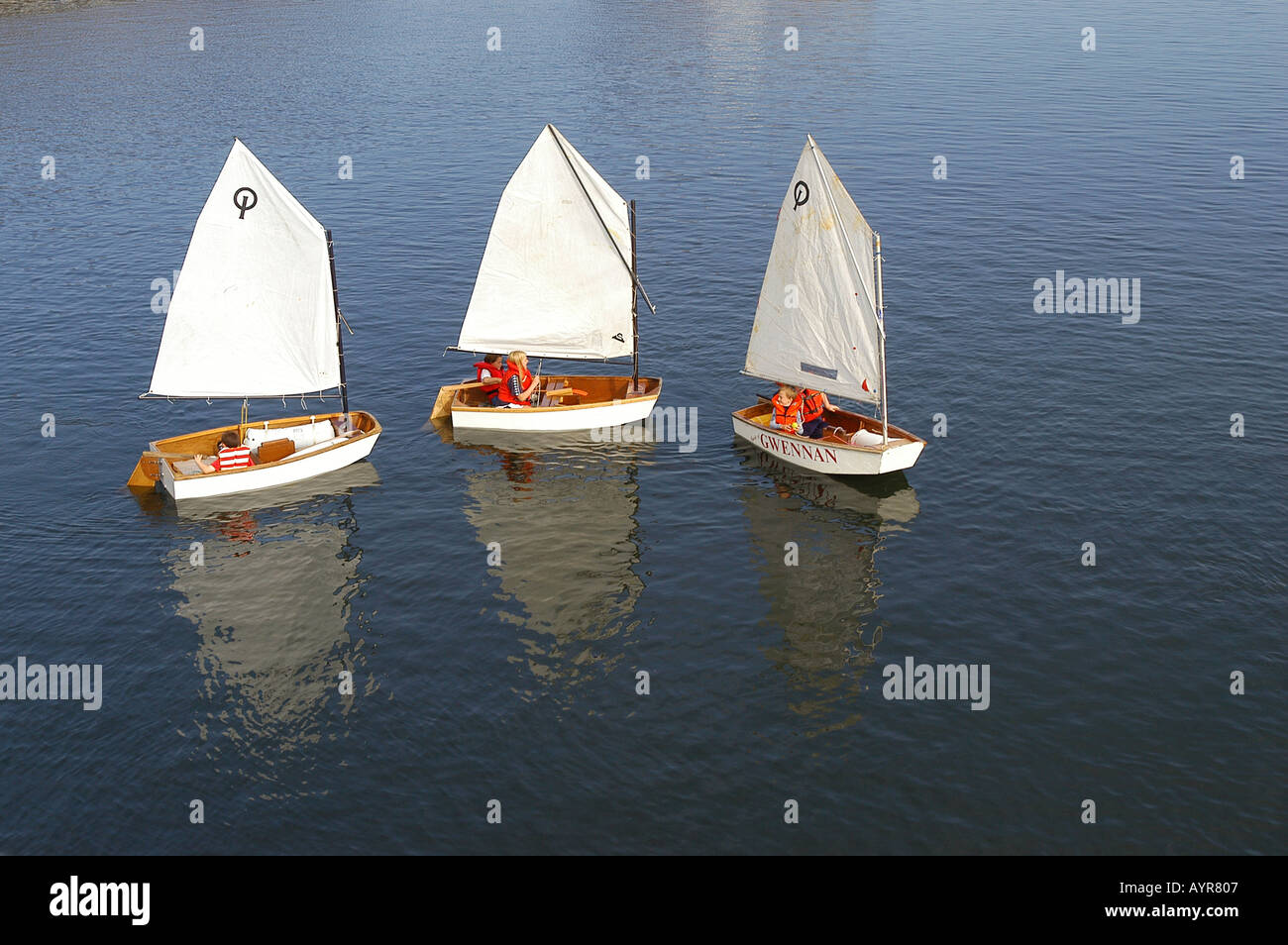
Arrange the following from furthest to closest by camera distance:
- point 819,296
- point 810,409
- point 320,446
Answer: point 810,409, point 320,446, point 819,296

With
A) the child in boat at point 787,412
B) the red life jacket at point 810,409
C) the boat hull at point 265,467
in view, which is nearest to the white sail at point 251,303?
the boat hull at point 265,467

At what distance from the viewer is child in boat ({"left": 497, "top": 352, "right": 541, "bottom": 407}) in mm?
57625

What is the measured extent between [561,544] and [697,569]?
232 inches

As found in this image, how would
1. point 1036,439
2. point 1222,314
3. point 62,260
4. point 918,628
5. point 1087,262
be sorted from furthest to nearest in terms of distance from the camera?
point 62,260 < point 1087,262 < point 1222,314 < point 1036,439 < point 918,628

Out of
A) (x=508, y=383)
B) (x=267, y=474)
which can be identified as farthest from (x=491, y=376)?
(x=267, y=474)

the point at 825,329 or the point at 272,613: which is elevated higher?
the point at 825,329

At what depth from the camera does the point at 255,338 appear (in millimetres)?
55125

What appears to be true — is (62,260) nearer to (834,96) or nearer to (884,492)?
(884,492)

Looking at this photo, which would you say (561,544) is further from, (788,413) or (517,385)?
(788,413)

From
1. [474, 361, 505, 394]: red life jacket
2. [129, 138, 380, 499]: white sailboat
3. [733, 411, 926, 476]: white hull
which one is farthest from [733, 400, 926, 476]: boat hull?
[129, 138, 380, 499]: white sailboat

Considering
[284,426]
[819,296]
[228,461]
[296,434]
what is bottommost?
[228,461]

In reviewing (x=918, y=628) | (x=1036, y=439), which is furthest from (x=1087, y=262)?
(x=918, y=628)
